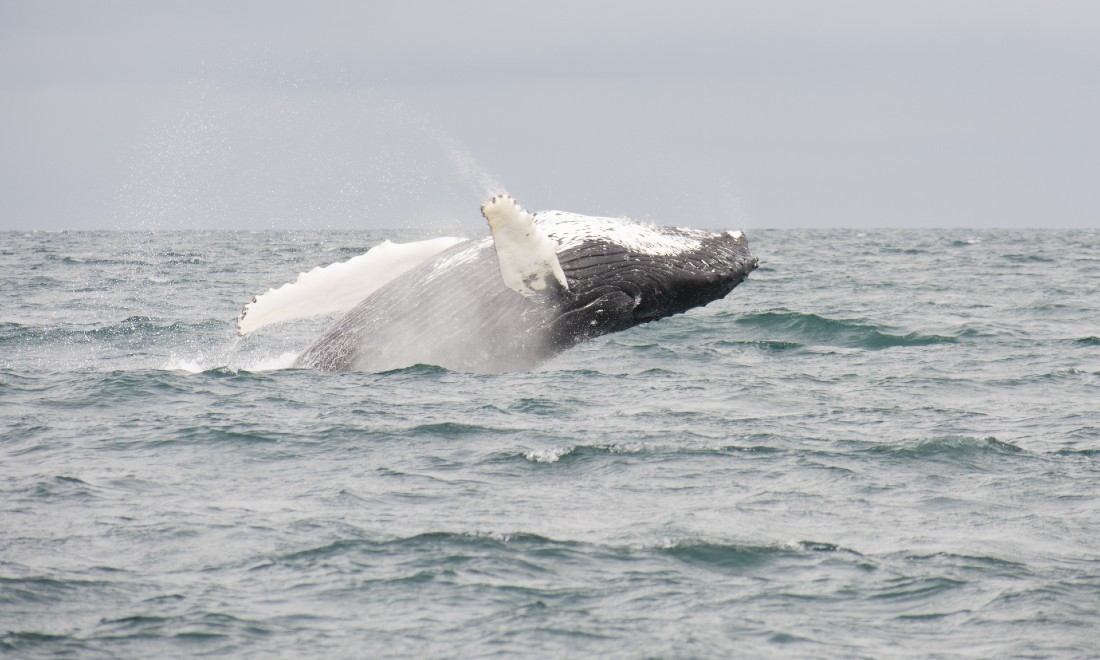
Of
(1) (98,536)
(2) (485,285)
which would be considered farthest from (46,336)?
(1) (98,536)

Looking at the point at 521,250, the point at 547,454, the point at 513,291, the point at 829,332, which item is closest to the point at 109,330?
the point at 513,291

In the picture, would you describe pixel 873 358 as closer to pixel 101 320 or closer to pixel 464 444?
pixel 464 444

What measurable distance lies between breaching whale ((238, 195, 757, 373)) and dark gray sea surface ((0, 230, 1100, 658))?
0.50 m

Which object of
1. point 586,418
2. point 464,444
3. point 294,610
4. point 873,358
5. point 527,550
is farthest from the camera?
point 873,358

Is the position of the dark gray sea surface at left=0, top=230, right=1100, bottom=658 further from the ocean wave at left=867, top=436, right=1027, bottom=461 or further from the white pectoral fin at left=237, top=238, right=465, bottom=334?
the white pectoral fin at left=237, top=238, right=465, bottom=334

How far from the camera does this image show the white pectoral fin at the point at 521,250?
8203 mm

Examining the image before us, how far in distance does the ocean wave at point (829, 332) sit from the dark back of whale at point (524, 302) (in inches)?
283

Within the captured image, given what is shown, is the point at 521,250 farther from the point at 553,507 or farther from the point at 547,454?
the point at 553,507

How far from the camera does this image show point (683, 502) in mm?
7715

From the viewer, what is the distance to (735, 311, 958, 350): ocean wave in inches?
651

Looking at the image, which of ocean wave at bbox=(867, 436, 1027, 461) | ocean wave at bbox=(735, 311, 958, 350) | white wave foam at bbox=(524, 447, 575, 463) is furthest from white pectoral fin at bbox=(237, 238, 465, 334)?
ocean wave at bbox=(735, 311, 958, 350)

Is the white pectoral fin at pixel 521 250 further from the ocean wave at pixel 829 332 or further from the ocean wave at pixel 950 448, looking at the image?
the ocean wave at pixel 829 332

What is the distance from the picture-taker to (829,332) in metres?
17.4

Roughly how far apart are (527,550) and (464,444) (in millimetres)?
2668
